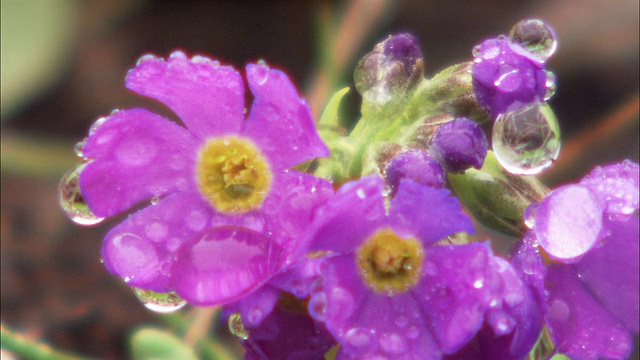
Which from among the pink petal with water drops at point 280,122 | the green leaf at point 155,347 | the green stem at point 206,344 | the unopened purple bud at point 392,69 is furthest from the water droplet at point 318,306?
the green stem at point 206,344

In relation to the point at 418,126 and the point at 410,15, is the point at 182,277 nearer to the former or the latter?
the point at 418,126

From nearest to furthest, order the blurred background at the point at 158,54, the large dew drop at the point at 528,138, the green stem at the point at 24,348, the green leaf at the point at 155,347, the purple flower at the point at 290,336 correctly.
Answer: the purple flower at the point at 290,336
the large dew drop at the point at 528,138
the green stem at the point at 24,348
the green leaf at the point at 155,347
the blurred background at the point at 158,54

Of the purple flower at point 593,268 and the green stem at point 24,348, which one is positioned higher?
the purple flower at point 593,268

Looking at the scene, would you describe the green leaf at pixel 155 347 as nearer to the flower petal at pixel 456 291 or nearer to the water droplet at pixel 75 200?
the water droplet at pixel 75 200

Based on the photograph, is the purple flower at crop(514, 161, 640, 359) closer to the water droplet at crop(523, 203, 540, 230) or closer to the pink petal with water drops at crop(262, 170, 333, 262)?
the water droplet at crop(523, 203, 540, 230)

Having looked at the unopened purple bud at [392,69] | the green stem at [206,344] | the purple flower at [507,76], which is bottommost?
the green stem at [206,344]

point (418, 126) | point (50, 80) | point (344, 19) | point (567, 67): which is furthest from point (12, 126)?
point (567, 67)

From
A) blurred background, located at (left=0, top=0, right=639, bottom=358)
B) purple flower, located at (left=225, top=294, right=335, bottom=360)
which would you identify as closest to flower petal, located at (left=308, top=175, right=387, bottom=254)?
purple flower, located at (left=225, top=294, right=335, bottom=360)
